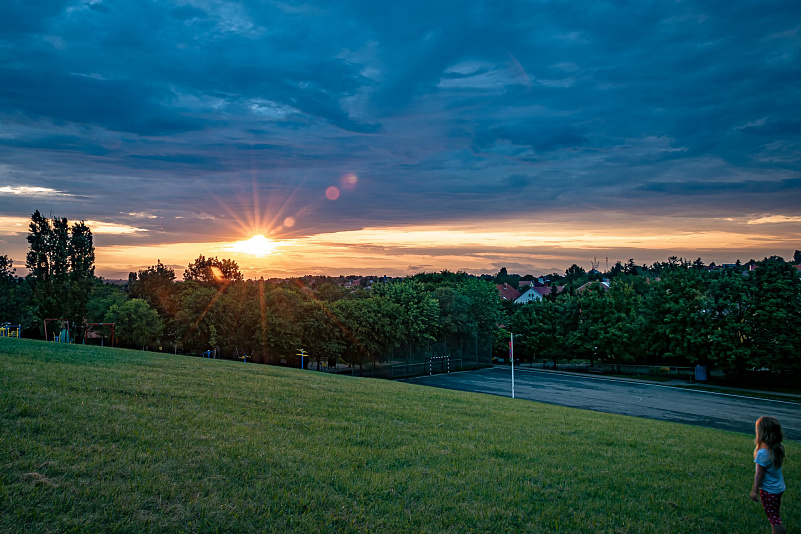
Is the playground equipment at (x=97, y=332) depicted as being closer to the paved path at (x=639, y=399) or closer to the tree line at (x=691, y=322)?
the paved path at (x=639, y=399)

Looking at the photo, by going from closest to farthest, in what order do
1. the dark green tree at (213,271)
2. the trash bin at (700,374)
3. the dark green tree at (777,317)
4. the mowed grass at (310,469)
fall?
the mowed grass at (310,469) → the dark green tree at (777,317) → the trash bin at (700,374) → the dark green tree at (213,271)

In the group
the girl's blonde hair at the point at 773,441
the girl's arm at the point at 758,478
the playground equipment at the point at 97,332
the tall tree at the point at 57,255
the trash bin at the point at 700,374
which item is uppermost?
the tall tree at the point at 57,255

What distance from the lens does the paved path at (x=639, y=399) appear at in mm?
24453

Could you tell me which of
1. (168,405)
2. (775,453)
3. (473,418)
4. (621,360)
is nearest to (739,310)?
(621,360)

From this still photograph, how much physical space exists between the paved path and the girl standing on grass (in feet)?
59.1

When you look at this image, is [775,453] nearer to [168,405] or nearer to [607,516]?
[607,516]

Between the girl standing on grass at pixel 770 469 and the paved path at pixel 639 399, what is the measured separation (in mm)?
18001

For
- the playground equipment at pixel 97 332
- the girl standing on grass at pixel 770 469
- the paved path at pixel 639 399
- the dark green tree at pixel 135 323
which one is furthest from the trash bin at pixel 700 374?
the playground equipment at pixel 97 332

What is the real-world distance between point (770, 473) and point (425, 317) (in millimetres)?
40131

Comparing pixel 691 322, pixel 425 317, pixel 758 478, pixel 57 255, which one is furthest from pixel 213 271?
pixel 758 478

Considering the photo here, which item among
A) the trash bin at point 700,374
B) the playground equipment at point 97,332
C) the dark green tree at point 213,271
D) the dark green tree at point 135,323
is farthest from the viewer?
the dark green tree at point 213,271

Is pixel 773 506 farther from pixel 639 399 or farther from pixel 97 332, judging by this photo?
pixel 97 332

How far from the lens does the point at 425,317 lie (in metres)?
46.4

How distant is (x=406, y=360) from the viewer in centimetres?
4428
